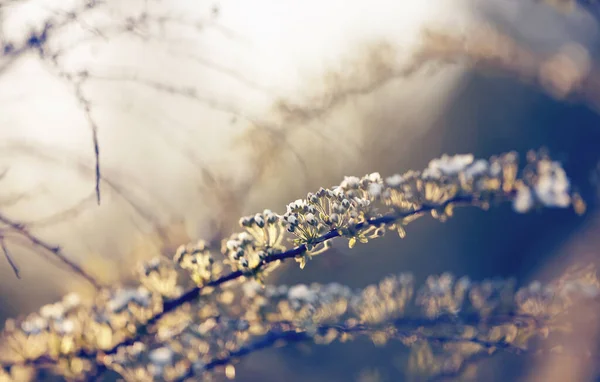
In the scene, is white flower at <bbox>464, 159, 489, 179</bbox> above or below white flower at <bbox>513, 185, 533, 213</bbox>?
above

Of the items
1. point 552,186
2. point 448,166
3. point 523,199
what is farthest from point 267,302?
point 552,186

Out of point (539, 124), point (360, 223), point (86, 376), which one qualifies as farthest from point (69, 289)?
point (539, 124)

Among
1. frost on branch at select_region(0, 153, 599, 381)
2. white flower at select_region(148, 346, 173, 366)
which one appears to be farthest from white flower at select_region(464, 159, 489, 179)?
white flower at select_region(148, 346, 173, 366)

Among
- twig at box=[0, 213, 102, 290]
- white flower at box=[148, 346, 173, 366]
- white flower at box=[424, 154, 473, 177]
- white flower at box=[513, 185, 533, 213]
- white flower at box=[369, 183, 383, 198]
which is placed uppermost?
twig at box=[0, 213, 102, 290]

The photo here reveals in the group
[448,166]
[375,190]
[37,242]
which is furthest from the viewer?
[37,242]

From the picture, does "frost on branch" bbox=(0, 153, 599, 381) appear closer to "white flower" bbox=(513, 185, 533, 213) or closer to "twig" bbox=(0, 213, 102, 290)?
"white flower" bbox=(513, 185, 533, 213)

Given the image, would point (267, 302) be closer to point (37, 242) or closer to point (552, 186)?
point (37, 242)

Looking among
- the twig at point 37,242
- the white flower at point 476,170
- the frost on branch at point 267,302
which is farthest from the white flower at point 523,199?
the twig at point 37,242

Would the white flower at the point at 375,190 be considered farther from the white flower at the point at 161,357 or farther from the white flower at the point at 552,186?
the white flower at the point at 161,357
